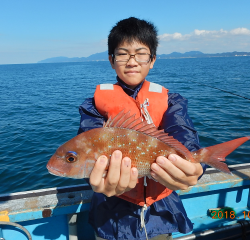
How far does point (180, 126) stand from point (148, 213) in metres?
1.18

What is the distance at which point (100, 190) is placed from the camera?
2260 mm

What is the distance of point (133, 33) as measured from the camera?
2.88 meters

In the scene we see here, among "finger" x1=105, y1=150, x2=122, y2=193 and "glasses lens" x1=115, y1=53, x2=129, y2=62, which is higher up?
"glasses lens" x1=115, y1=53, x2=129, y2=62

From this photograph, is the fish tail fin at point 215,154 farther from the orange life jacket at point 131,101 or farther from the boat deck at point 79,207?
the boat deck at point 79,207

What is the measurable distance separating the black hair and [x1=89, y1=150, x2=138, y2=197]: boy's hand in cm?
166

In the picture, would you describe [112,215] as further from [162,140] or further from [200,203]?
[200,203]

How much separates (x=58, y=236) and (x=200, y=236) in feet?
8.12

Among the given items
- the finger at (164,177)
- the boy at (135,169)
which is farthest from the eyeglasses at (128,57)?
the finger at (164,177)

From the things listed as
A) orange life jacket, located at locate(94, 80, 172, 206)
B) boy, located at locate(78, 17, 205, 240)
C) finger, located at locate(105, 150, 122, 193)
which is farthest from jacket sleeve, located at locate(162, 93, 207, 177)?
finger, located at locate(105, 150, 122, 193)

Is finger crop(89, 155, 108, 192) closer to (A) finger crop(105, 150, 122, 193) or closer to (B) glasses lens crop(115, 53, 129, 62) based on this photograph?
(A) finger crop(105, 150, 122, 193)

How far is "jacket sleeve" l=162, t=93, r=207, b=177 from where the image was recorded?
8.05ft

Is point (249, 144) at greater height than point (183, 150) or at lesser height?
lesser

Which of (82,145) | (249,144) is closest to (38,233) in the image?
(82,145)

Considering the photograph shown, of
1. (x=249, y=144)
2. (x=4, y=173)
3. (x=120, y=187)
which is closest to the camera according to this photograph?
(x=120, y=187)
